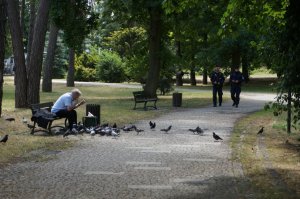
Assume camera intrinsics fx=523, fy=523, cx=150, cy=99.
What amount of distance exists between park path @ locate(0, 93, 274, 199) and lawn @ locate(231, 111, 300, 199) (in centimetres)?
24

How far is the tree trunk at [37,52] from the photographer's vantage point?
22.2 metres

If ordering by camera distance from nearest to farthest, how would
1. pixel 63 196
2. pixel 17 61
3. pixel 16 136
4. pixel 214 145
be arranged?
pixel 63 196 → pixel 214 145 → pixel 16 136 → pixel 17 61

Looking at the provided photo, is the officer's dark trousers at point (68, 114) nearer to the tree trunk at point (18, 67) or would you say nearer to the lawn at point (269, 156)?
the lawn at point (269, 156)

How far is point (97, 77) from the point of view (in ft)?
197

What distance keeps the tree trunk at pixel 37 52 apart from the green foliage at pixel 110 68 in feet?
112

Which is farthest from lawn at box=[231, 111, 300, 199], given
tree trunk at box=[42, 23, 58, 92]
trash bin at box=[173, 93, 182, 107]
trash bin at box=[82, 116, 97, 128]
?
tree trunk at box=[42, 23, 58, 92]

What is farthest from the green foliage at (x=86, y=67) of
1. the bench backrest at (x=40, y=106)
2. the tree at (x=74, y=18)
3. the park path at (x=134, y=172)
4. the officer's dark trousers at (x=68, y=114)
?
the park path at (x=134, y=172)

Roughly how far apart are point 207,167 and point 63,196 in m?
3.26

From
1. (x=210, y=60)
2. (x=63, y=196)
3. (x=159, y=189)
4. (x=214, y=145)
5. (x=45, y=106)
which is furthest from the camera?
(x=210, y=60)

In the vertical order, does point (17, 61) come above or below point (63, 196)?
above

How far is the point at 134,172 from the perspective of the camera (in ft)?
29.7

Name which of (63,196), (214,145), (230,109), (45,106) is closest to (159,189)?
(63,196)

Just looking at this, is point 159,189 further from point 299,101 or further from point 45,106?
point 45,106

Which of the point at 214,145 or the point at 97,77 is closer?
the point at 214,145
